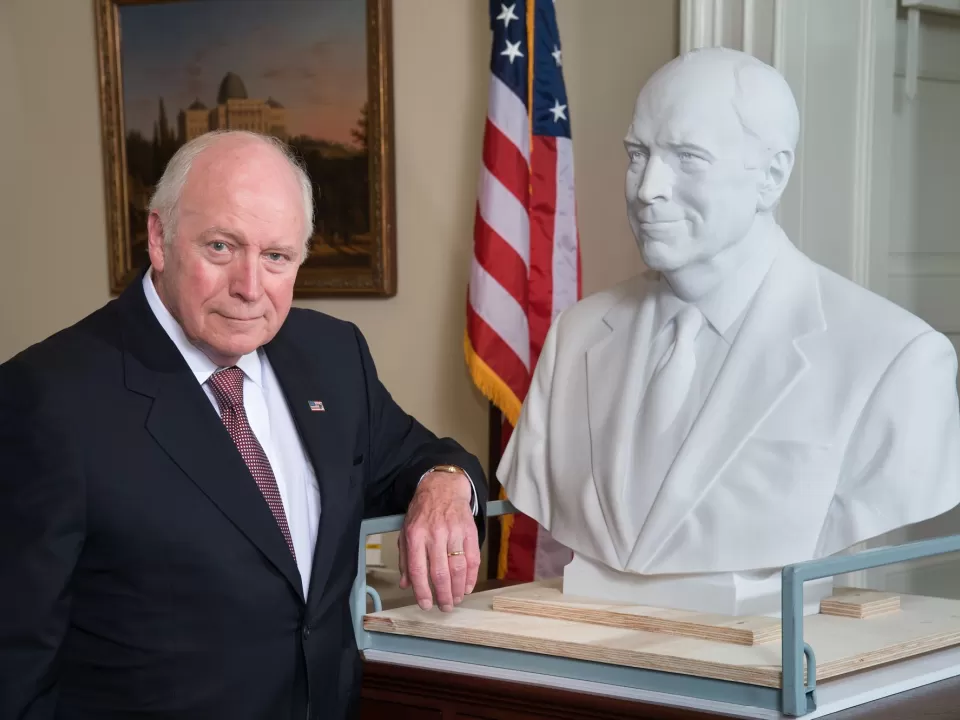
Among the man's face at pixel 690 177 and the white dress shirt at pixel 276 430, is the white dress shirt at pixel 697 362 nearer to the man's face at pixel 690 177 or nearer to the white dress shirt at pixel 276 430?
the man's face at pixel 690 177

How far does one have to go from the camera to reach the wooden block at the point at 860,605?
2367 mm

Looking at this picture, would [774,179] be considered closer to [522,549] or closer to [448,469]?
[448,469]

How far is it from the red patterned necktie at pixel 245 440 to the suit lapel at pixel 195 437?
49 mm

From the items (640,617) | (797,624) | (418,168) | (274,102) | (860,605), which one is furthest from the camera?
(274,102)

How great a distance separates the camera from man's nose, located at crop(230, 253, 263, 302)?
2.07 m

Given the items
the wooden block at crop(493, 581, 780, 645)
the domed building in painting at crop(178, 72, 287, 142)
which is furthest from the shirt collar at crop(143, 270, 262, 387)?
the domed building in painting at crop(178, 72, 287, 142)

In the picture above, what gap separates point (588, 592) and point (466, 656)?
0.31m

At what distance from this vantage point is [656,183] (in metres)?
2.38

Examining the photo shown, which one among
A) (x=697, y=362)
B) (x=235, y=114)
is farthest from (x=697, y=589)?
(x=235, y=114)

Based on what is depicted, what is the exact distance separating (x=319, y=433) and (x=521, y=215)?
1851 mm

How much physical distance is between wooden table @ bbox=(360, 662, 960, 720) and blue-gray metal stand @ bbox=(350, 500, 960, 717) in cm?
5

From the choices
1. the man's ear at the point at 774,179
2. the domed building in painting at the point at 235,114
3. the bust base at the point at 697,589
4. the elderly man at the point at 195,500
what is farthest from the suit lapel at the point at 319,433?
the domed building in painting at the point at 235,114

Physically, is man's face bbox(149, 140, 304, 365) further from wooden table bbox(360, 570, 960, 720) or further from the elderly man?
wooden table bbox(360, 570, 960, 720)

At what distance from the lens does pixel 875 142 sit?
3.69 metres
